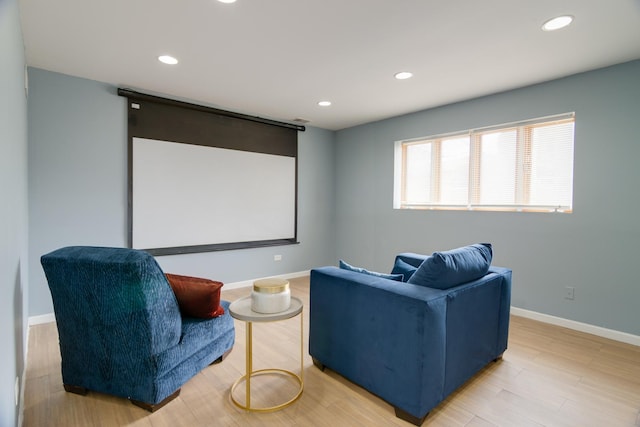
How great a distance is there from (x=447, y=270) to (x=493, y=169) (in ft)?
8.26

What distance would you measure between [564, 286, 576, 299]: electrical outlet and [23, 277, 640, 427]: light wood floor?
575 mm

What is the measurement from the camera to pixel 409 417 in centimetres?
177

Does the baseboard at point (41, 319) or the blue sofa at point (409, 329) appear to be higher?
the blue sofa at point (409, 329)

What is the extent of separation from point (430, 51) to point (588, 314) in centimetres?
291

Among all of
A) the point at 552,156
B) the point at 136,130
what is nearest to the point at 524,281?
the point at 552,156

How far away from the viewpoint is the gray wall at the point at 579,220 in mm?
2852

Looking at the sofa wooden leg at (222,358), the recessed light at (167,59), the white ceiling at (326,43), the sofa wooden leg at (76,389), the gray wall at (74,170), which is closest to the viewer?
the sofa wooden leg at (76,389)

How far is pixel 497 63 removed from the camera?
287 centimetres

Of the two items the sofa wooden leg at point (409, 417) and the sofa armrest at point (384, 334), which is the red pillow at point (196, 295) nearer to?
the sofa armrest at point (384, 334)

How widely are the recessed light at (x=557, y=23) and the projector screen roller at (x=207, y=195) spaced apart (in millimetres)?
3495

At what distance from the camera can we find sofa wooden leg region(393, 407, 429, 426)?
174 centimetres

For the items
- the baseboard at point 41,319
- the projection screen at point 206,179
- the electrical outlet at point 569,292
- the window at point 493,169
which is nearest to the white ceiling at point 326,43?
the projection screen at point 206,179

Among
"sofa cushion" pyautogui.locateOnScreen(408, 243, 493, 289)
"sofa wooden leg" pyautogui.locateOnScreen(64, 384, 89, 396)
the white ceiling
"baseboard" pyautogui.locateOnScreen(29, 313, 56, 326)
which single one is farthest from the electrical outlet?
"baseboard" pyautogui.locateOnScreen(29, 313, 56, 326)

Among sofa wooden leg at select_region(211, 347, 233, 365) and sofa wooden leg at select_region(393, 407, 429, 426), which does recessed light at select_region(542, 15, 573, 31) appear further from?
sofa wooden leg at select_region(211, 347, 233, 365)
